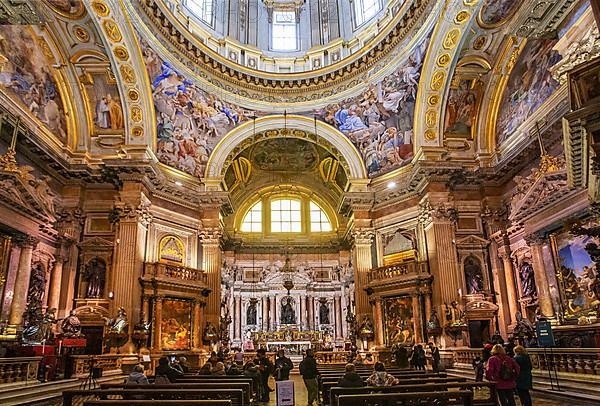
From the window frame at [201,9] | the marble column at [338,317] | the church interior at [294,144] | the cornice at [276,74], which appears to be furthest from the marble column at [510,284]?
the window frame at [201,9]

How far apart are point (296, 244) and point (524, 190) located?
14.9 metres

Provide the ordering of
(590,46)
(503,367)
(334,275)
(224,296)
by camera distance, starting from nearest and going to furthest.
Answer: (503,367), (590,46), (224,296), (334,275)

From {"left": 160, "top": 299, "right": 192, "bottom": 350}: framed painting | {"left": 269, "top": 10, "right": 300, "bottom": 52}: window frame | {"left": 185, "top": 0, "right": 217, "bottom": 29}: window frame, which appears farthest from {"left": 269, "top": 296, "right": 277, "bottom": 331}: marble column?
{"left": 185, "top": 0, "right": 217, "bottom": 29}: window frame

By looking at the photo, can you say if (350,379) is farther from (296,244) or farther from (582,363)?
(296,244)

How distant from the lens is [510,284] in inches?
686

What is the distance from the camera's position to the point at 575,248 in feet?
44.7

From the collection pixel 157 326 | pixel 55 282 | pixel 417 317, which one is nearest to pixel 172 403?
pixel 157 326

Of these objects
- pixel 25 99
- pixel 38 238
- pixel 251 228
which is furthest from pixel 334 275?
pixel 25 99

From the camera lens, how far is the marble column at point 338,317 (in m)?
26.3

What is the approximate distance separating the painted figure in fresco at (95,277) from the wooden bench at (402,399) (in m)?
14.2

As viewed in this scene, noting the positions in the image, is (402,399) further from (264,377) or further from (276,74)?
(276,74)

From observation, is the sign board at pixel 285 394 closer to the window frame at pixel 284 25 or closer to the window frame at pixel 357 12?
the window frame at pixel 357 12

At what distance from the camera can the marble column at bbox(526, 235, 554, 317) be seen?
1484 centimetres

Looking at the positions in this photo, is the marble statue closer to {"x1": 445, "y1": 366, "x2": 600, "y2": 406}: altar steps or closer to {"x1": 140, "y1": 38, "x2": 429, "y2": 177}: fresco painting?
{"x1": 140, "y1": 38, "x2": 429, "y2": 177}: fresco painting
